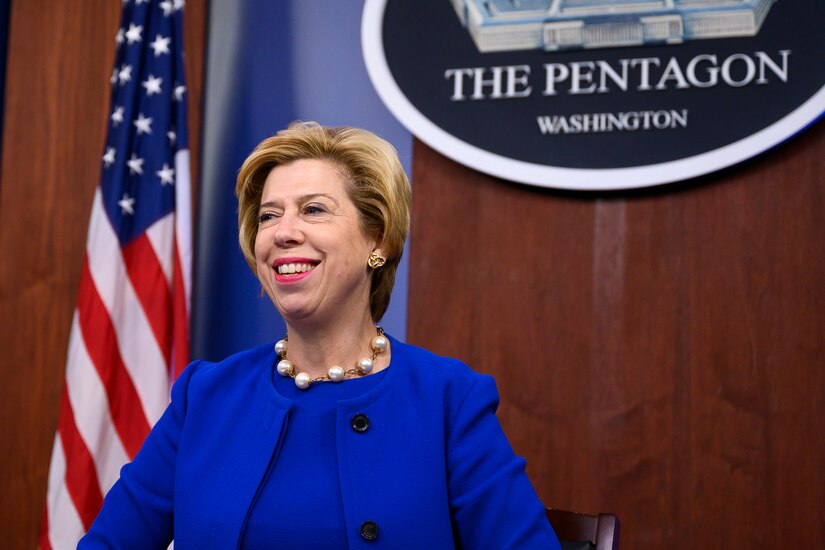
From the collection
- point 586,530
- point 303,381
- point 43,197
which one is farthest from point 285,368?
point 43,197

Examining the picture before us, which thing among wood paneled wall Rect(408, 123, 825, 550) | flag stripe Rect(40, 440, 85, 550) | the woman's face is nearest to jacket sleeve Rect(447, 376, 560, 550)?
the woman's face

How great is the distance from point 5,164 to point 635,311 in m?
2.36

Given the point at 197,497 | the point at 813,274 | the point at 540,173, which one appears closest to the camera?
the point at 197,497

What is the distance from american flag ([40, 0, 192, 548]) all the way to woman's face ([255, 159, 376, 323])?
1.30 m

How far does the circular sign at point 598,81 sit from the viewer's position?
2.68 meters

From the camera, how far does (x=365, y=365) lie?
1.81 meters

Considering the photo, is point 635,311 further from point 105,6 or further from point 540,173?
point 105,6

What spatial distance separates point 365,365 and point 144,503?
50 cm

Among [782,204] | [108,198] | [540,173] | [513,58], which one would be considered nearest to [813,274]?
[782,204]

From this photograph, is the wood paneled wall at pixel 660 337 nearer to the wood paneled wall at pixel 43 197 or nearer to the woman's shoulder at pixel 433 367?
the woman's shoulder at pixel 433 367

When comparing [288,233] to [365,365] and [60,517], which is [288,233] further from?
[60,517]

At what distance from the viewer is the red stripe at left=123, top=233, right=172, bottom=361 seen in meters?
3.06

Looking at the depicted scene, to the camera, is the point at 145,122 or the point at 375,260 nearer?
the point at 375,260

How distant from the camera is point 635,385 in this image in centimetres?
278
